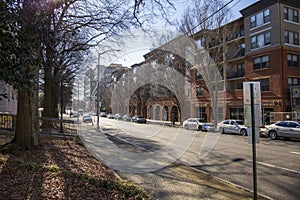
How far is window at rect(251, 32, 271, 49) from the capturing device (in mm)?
25641

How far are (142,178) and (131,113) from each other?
158ft

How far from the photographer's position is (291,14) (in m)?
25.5

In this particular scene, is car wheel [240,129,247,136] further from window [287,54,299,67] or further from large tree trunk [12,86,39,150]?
large tree trunk [12,86,39,150]

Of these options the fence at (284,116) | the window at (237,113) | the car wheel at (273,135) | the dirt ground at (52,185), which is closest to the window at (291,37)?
the fence at (284,116)

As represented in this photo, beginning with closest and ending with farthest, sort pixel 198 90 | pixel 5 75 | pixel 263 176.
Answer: pixel 5 75, pixel 263 176, pixel 198 90

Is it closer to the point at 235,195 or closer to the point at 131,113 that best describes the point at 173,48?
the point at 235,195

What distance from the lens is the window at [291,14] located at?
25.0 meters

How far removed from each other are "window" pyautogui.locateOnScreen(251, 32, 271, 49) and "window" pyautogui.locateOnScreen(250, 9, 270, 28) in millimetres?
1422

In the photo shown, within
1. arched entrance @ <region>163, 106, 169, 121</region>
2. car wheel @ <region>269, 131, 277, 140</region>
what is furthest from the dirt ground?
arched entrance @ <region>163, 106, 169, 121</region>

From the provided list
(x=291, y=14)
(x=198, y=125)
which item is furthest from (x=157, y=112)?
(x=291, y=14)

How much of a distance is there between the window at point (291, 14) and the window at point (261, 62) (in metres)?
4.76

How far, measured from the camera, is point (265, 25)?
2581 cm

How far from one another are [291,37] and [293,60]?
2.57m

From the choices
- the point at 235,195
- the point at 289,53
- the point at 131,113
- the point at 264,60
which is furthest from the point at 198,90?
the point at 235,195
